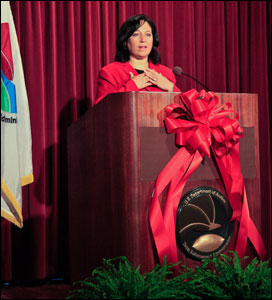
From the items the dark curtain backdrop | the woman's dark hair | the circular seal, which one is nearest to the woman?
the woman's dark hair

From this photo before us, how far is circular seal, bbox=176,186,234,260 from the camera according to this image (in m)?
1.45

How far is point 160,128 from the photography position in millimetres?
1446

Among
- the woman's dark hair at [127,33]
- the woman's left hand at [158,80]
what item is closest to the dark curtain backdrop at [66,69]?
the woman's dark hair at [127,33]

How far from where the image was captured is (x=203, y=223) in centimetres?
148

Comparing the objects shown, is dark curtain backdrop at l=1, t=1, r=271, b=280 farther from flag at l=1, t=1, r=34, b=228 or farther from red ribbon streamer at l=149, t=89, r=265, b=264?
red ribbon streamer at l=149, t=89, r=265, b=264

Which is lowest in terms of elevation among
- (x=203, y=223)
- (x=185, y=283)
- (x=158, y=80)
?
(x=185, y=283)

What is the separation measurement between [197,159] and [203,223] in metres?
0.22

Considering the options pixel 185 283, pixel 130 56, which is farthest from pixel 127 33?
pixel 185 283

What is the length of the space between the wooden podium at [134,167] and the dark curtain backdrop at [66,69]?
1247 millimetres

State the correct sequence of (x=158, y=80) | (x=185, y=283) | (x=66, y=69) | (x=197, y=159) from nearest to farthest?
1. (x=185, y=283)
2. (x=197, y=159)
3. (x=158, y=80)
4. (x=66, y=69)

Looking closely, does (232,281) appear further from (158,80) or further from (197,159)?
(158,80)

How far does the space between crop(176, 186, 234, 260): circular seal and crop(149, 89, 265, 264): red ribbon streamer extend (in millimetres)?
34

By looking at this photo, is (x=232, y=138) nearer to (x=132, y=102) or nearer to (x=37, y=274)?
(x=132, y=102)

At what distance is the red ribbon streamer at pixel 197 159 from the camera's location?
140cm
